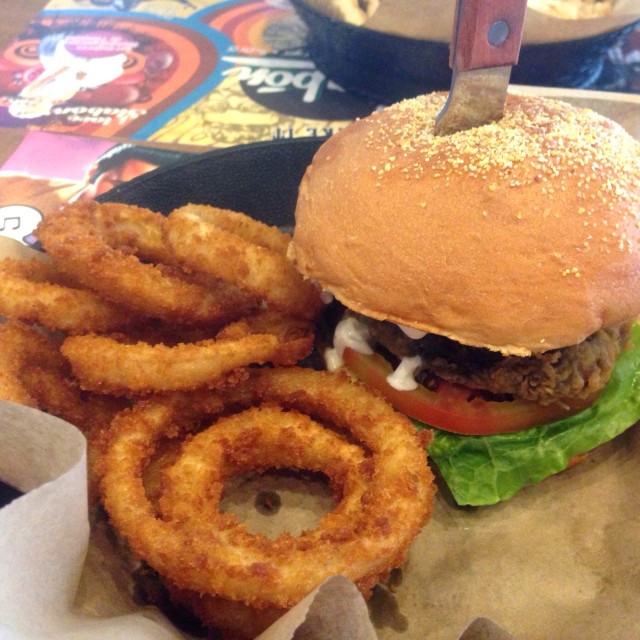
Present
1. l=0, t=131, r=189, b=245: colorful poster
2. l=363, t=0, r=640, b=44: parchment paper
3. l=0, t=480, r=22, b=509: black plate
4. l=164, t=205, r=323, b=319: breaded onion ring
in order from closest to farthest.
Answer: l=0, t=480, r=22, b=509: black plate
l=164, t=205, r=323, b=319: breaded onion ring
l=0, t=131, r=189, b=245: colorful poster
l=363, t=0, r=640, b=44: parchment paper

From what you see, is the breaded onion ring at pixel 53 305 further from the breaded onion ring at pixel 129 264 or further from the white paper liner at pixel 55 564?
the white paper liner at pixel 55 564

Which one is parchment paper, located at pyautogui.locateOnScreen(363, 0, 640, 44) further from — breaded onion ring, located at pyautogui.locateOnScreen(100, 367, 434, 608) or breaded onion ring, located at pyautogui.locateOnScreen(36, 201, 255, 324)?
breaded onion ring, located at pyautogui.locateOnScreen(100, 367, 434, 608)

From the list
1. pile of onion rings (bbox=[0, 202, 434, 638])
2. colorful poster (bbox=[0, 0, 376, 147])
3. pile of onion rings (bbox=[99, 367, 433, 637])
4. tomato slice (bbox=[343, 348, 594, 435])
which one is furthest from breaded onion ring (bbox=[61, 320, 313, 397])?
colorful poster (bbox=[0, 0, 376, 147])

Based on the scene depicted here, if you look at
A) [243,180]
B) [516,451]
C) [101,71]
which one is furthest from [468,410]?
[101,71]

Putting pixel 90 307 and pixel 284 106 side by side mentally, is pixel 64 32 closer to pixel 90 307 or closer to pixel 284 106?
pixel 284 106

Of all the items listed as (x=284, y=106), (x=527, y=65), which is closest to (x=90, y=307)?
(x=284, y=106)

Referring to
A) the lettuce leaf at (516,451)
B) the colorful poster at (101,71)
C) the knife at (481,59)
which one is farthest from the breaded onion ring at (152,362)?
the colorful poster at (101,71)
